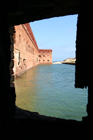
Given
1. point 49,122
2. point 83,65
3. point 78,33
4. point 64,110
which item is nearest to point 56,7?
point 78,33

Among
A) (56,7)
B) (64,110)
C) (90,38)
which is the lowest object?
(64,110)

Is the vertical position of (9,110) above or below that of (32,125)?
above

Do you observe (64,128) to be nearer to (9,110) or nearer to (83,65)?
(9,110)

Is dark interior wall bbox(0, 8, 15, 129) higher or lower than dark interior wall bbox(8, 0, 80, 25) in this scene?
lower

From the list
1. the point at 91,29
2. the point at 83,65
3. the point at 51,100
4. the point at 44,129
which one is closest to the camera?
the point at 91,29

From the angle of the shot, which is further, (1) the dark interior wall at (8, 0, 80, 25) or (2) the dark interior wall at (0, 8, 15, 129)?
(1) the dark interior wall at (8, 0, 80, 25)

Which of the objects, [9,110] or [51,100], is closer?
[9,110]

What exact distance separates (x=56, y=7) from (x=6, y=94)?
161 cm

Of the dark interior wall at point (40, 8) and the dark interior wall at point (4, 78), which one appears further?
the dark interior wall at point (40, 8)

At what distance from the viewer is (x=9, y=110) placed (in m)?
1.67

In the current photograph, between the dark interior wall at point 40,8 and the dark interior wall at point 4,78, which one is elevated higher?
the dark interior wall at point 40,8

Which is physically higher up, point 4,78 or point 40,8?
point 40,8

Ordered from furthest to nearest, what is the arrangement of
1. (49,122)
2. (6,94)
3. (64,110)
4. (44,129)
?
(64,110)
(49,122)
(44,129)
(6,94)

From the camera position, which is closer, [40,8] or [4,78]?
[4,78]
